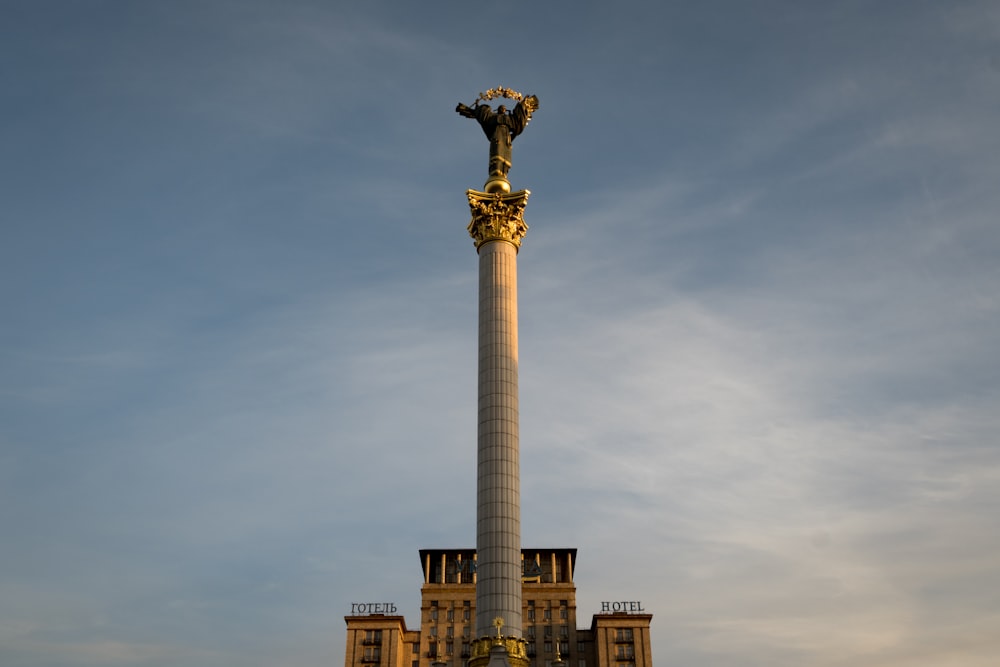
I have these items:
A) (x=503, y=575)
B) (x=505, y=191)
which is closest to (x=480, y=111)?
(x=505, y=191)

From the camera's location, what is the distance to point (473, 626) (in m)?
127

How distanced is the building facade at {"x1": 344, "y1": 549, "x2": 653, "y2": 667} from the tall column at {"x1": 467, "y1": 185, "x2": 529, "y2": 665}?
65315 mm

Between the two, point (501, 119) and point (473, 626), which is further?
point (473, 626)

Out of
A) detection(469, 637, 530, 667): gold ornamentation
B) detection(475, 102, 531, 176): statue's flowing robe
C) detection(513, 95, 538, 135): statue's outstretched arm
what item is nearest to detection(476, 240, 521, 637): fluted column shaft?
detection(469, 637, 530, 667): gold ornamentation

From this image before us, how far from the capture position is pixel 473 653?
5578cm

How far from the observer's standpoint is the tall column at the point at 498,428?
5644 cm

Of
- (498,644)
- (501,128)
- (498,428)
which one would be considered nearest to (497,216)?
(501,128)

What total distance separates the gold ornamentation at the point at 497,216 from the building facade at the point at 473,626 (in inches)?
2576

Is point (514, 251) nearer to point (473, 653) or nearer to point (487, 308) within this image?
point (487, 308)

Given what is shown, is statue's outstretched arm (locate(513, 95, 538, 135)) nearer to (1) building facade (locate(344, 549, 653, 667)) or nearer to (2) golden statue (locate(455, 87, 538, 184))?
(2) golden statue (locate(455, 87, 538, 184))

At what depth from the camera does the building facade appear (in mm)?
123750

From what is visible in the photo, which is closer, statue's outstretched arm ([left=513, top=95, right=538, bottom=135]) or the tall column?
the tall column

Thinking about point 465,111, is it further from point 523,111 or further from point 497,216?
point 497,216

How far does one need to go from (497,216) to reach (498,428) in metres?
16.0
